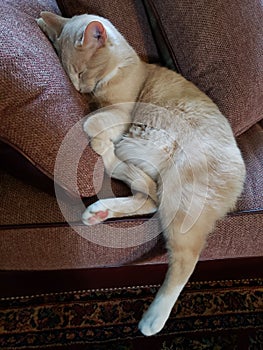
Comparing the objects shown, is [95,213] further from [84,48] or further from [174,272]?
[84,48]

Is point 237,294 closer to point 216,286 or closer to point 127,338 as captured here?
point 216,286

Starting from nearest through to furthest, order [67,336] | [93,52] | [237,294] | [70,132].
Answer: [70,132] → [93,52] → [67,336] → [237,294]

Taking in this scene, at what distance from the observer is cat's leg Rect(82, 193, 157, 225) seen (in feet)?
3.37

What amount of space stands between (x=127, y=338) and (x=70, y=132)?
0.71 meters

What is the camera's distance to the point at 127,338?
132cm

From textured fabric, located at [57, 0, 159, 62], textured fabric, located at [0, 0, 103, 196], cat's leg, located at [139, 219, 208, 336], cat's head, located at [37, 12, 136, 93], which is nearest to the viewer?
textured fabric, located at [0, 0, 103, 196]

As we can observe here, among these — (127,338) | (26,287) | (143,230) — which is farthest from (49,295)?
(143,230)

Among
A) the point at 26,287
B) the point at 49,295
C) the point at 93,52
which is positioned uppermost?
the point at 93,52

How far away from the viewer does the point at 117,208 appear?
3.46ft

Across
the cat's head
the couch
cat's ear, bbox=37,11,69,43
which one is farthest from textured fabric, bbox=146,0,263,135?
cat's ear, bbox=37,11,69,43

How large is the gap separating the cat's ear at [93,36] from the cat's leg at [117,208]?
44cm

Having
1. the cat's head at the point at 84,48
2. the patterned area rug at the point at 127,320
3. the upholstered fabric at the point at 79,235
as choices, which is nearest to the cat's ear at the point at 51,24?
the cat's head at the point at 84,48

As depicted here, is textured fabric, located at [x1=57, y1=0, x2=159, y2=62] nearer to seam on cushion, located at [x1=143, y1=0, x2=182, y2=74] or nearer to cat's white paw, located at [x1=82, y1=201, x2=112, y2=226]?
seam on cushion, located at [x1=143, y1=0, x2=182, y2=74]

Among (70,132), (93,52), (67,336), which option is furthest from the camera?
(67,336)
